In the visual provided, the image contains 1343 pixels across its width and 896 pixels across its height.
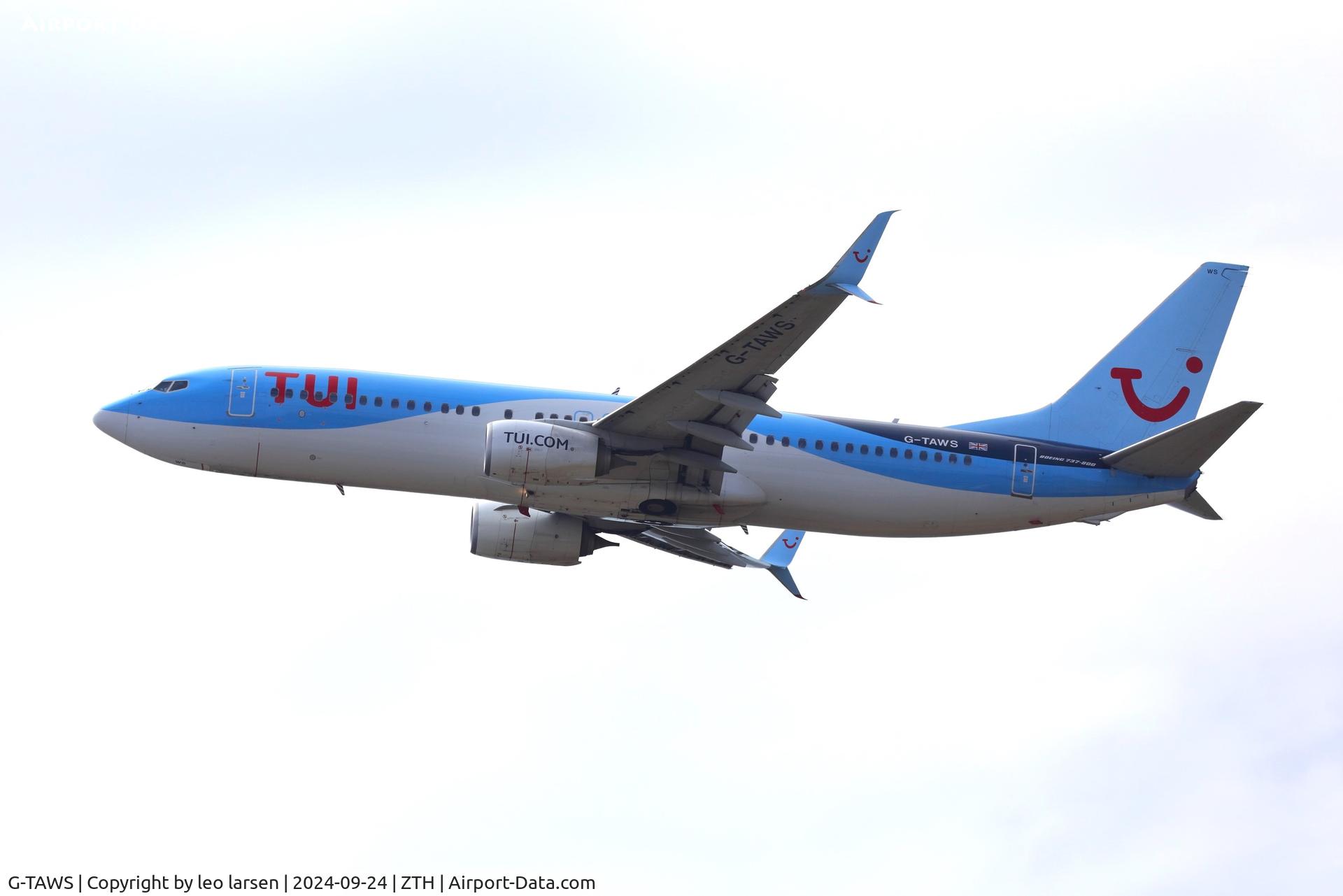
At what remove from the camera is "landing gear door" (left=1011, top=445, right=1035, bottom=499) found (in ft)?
122

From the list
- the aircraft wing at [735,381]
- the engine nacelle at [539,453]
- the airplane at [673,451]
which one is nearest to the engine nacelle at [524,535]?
the airplane at [673,451]

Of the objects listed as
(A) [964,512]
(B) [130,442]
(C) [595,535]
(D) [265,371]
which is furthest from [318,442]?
(A) [964,512]

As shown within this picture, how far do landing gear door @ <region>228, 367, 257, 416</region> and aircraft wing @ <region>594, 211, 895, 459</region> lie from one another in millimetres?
8891

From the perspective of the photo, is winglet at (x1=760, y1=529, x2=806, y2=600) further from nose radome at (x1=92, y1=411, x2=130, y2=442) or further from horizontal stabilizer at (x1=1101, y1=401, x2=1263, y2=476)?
nose radome at (x1=92, y1=411, x2=130, y2=442)

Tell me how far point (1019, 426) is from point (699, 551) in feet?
32.1

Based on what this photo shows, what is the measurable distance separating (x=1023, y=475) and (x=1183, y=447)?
13.1ft

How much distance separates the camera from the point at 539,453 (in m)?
33.7

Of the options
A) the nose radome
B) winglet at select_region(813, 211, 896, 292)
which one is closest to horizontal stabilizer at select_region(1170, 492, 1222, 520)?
winglet at select_region(813, 211, 896, 292)

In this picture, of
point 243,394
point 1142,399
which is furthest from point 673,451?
point 1142,399

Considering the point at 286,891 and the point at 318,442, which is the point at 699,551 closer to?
the point at 318,442

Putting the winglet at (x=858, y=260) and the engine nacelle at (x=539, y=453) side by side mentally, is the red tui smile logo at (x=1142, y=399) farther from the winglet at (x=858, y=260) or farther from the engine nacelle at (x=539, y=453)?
the engine nacelle at (x=539, y=453)

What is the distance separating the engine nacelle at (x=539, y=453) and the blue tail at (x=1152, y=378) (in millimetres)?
11044

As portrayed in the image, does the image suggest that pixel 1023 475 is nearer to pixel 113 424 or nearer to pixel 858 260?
pixel 858 260

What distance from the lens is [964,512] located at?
37250 mm
